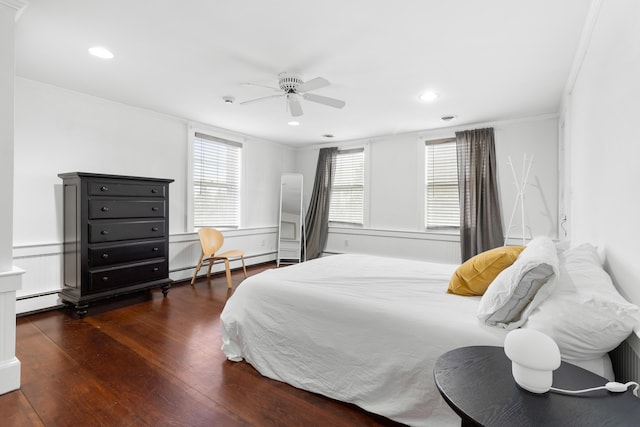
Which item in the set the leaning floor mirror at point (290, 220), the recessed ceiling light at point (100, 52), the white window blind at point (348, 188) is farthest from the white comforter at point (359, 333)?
the leaning floor mirror at point (290, 220)

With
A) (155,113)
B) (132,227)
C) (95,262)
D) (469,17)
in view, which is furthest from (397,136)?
(95,262)

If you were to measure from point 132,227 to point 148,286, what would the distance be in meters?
0.71

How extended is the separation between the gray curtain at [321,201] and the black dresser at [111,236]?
2.87 metres

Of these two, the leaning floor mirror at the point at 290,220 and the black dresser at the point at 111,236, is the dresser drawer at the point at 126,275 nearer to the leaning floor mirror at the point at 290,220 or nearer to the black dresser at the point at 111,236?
the black dresser at the point at 111,236

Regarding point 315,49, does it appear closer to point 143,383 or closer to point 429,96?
point 429,96

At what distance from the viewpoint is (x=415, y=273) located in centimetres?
251

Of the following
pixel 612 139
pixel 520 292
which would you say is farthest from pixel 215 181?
pixel 612 139

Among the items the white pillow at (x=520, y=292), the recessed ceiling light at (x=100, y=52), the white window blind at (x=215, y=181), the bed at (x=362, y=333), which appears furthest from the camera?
the white window blind at (x=215, y=181)

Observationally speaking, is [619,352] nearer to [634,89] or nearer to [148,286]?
[634,89]

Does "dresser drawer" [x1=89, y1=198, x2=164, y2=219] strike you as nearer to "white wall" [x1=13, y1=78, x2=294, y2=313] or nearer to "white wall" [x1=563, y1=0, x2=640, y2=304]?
"white wall" [x1=13, y1=78, x2=294, y2=313]

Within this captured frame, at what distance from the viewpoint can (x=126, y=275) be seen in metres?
3.41

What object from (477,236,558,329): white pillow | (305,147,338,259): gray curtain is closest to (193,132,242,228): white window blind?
(305,147,338,259): gray curtain

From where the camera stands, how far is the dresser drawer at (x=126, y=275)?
3.15m

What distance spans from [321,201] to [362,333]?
440 centimetres
